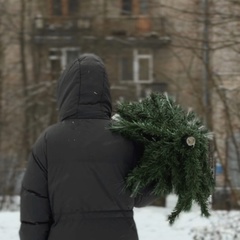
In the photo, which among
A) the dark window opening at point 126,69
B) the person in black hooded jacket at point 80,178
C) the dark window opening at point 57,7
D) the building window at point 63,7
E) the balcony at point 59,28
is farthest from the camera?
the dark window opening at point 57,7

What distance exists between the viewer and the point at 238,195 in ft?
29.5

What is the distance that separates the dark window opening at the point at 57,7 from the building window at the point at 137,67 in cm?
208

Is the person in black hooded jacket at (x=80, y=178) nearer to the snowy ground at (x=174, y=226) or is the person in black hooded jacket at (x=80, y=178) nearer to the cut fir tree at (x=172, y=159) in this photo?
the cut fir tree at (x=172, y=159)

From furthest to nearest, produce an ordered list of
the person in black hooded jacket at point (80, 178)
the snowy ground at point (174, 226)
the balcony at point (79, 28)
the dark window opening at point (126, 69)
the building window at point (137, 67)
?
the building window at point (137, 67) → the dark window opening at point (126, 69) → the balcony at point (79, 28) → the snowy ground at point (174, 226) → the person in black hooded jacket at point (80, 178)

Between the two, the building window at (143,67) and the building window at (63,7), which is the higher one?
the building window at (63,7)

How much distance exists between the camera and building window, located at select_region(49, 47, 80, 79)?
11180 millimetres

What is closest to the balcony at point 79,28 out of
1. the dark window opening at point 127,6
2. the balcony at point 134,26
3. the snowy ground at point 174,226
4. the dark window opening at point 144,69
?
the balcony at point 134,26

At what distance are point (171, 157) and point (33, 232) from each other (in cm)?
69

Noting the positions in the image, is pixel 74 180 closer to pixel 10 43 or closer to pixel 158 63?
pixel 10 43

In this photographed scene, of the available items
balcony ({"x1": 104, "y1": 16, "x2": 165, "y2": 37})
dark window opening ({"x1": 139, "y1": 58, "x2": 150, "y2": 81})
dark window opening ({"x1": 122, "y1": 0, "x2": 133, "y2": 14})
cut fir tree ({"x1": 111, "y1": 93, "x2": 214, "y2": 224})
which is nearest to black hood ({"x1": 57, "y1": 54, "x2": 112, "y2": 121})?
cut fir tree ({"x1": 111, "y1": 93, "x2": 214, "y2": 224})

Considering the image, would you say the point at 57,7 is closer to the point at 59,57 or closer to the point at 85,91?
the point at 59,57

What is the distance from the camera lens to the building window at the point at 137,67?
39.7ft

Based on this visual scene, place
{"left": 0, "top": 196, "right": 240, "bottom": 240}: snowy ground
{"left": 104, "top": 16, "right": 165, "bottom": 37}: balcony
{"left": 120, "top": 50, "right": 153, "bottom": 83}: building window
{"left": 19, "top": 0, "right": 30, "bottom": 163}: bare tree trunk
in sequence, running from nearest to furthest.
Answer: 1. {"left": 0, "top": 196, "right": 240, "bottom": 240}: snowy ground
2. {"left": 19, "top": 0, "right": 30, "bottom": 163}: bare tree trunk
3. {"left": 104, "top": 16, "right": 165, "bottom": 37}: balcony
4. {"left": 120, "top": 50, "right": 153, "bottom": 83}: building window

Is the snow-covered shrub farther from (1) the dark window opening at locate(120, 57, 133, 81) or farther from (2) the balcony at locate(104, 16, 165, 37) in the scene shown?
(2) the balcony at locate(104, 16, 165, 37)
